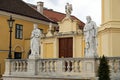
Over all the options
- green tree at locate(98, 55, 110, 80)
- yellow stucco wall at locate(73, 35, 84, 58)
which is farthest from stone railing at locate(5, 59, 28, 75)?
yellow stucco wall at locate(73, 35, 84, 58)

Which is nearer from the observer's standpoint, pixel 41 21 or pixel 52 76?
pixel 52 76

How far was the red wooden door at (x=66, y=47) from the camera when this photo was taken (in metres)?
25.2

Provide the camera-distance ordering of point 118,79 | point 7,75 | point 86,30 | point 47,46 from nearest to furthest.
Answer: point 118,79, point 86,30, point 7,75, point 47,46

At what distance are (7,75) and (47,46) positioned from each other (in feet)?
24.2

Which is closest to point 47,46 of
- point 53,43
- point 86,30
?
point 53,43

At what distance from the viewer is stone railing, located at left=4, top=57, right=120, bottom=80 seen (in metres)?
15.6

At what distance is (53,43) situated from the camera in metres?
26.1

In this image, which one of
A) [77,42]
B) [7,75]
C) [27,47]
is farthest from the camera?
[27,47]

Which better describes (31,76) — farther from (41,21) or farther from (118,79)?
(41,21)

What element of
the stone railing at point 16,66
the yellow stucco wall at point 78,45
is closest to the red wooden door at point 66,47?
the yellow stucco wall at point 78,45

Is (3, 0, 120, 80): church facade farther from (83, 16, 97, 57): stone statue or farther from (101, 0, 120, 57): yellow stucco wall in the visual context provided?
(83, 16, 97, 57): stone statue

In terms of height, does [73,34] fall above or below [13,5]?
below

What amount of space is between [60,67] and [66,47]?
8.42 meters

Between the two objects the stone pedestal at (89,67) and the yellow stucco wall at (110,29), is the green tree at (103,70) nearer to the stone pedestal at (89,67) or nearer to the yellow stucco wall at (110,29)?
the stone pedestal at (89,67)
